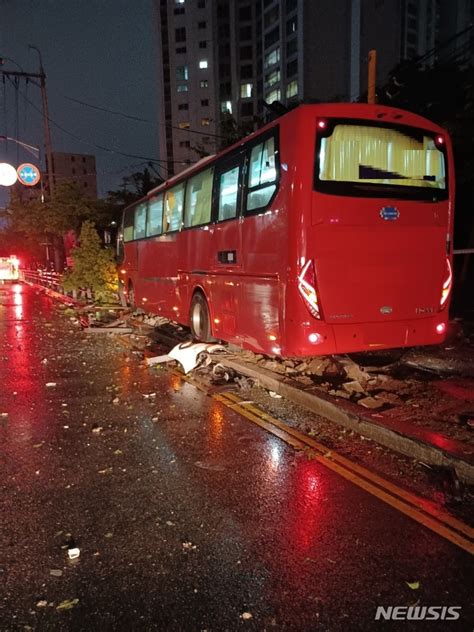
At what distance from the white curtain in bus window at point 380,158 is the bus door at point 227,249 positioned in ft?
5.80

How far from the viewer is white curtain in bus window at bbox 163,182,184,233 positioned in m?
10.3

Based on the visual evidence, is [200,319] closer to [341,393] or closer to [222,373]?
[222,373]

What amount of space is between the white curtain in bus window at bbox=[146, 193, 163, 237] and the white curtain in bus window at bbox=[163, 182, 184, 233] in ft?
1.49

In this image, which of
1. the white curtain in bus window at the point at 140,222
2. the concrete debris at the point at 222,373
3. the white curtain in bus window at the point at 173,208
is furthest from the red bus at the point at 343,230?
the white curtain in bus window at the point at 140,222

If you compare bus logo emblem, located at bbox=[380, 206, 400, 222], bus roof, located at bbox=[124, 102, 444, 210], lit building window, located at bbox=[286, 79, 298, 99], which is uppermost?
lit building window, located at bbox=[286, 79, 298, 99]

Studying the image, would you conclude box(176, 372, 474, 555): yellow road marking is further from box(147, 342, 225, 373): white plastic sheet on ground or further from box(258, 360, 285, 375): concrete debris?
box(147, 342, 225, 373): white plastic sheet on ground

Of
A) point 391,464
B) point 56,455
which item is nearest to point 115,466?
point 56,455

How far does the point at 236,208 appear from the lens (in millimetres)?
7348

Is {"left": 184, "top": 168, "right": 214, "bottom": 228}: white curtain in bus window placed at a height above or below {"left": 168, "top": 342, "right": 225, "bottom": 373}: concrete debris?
above

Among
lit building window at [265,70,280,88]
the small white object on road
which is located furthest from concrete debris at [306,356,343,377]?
lit building window at [265,70,280,88]

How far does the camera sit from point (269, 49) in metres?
78.8

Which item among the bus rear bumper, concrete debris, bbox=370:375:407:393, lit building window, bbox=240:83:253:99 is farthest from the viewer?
lit building window, bbox=240:83:253:99

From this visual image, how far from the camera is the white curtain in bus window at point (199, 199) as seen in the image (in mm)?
8625

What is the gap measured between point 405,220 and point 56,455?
5.07 meters
